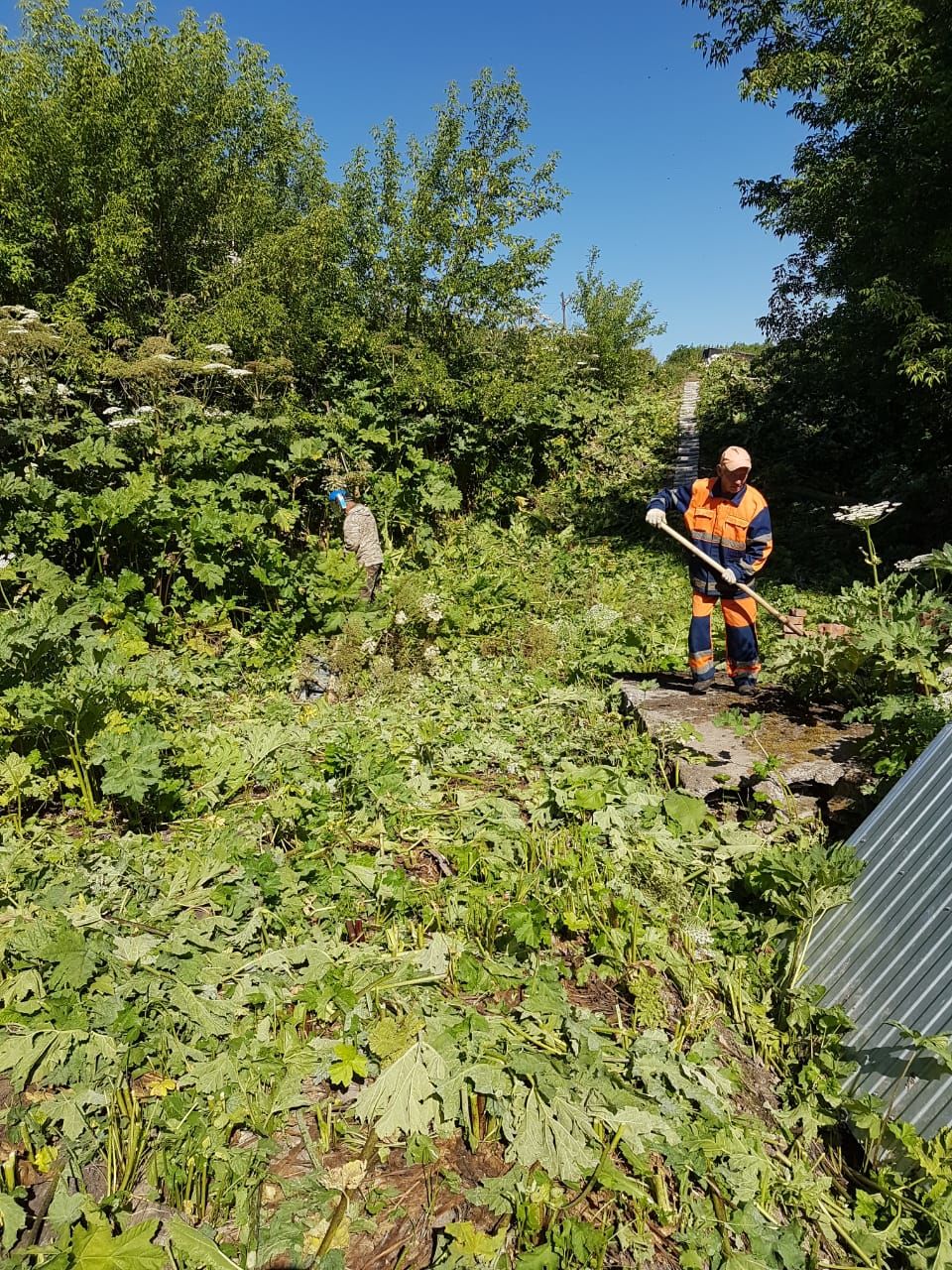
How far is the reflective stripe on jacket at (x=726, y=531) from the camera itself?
5621 millimetres

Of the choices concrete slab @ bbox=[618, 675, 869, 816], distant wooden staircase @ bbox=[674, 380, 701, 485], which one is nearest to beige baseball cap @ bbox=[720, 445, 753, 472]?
concrete slab @ bbox=[618, 675, 869, 816]

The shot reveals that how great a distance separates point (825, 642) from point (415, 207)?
923 cm

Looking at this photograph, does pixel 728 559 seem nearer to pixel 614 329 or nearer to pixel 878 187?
pixel 878 187

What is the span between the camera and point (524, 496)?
13.0 meters

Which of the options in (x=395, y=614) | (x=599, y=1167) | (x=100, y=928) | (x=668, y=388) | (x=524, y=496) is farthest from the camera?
(x=668, y=388)

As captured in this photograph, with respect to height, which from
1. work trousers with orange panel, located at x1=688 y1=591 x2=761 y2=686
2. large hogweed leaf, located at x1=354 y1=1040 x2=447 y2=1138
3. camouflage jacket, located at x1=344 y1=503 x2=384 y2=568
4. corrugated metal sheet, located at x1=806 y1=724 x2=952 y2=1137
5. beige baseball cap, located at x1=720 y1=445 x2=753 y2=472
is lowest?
large hogweed leaf, located at x1=354 y1=1040 x2=447 y2=1138

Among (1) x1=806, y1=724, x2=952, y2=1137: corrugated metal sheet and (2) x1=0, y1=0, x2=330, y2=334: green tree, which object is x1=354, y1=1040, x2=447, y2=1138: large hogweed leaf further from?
(2) x1=0, y1=0, x2=330, y2=334: green tree

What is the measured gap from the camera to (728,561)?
5.68 metres

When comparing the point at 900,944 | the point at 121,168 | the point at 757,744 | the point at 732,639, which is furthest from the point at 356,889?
the point at 121,168

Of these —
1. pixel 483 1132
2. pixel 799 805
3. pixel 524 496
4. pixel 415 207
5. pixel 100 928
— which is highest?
pixel 415 207

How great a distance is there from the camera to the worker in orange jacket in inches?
221

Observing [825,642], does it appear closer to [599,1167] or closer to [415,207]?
[599,1167]

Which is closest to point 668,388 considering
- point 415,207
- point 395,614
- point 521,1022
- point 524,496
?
point 524,496

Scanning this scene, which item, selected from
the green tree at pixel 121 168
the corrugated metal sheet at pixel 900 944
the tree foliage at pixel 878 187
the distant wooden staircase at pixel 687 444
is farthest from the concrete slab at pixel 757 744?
the green tree at pixel 121 168
